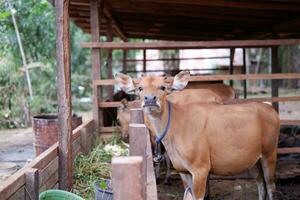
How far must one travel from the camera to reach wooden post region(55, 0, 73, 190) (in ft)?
14.3


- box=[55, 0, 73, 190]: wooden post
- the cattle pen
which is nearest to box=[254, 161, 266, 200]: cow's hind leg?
the cattle pen

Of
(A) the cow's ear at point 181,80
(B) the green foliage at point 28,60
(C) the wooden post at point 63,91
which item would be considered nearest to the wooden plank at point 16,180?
(C) the wooden post at point 63,91

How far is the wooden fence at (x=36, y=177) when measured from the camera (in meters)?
3.16

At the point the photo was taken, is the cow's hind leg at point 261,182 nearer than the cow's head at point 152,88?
No

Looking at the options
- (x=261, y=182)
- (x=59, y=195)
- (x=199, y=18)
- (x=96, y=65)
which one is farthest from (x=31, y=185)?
(x=199, y=18)

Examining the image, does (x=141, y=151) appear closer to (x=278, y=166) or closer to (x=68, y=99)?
(x=68, y=99)

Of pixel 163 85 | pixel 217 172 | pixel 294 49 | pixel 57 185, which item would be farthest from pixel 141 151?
pixel 294 49

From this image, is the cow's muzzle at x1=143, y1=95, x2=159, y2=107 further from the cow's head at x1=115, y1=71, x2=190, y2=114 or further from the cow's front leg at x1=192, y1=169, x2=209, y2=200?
the cow's front leg at x1=192, y1=169, x2=209, y2=200

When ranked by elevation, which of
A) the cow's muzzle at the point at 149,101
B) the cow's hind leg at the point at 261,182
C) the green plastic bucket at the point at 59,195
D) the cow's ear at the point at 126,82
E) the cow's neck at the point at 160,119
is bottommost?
the cow's hind leg at the point at 261,182

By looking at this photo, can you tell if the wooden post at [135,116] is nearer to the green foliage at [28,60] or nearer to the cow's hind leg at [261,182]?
the cow's hind leg at [261,182]

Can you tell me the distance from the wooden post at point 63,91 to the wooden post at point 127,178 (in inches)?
113

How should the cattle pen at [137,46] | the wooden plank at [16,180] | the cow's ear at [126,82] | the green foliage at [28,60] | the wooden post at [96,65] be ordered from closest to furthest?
the cattle pen at [137,46] < the wooden plank at [16,180] < the cow's ear at [126,82] < the wooden post at [96,65] < the green foliage at [28,60]

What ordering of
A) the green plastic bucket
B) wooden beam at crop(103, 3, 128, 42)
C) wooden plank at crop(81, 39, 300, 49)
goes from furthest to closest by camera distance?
wooden beam at crop(103, 3, 128, 42) → wooden plank at crop(81, 39, 300, 49) → the green plastic bucket

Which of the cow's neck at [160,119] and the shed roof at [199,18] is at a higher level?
the shed roof at [199,18]
